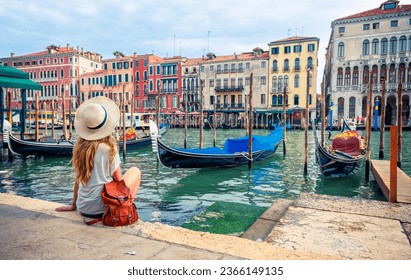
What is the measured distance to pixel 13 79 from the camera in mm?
11156

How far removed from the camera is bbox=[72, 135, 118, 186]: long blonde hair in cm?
250

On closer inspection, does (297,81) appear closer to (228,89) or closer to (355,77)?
(355,77)

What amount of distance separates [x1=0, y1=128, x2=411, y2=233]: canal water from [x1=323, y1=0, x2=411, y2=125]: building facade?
20.2 metres

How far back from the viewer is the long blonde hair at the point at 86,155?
2.50m

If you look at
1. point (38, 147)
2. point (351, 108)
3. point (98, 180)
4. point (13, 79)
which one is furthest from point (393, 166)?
point (351, 108)

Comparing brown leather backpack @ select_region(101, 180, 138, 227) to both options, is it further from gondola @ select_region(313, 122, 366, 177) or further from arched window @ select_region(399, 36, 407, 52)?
arched window @ select_region(399, 36, 407, 52)

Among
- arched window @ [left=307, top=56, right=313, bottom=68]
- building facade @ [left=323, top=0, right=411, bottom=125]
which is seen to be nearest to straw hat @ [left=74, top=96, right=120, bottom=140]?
building facade @ [left=323, top=0, right=411, bottom=125]

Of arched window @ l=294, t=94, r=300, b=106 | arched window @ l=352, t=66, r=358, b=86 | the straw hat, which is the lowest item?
the straw hat

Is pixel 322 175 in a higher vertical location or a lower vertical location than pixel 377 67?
lower

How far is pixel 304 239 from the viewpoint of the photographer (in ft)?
9.03
